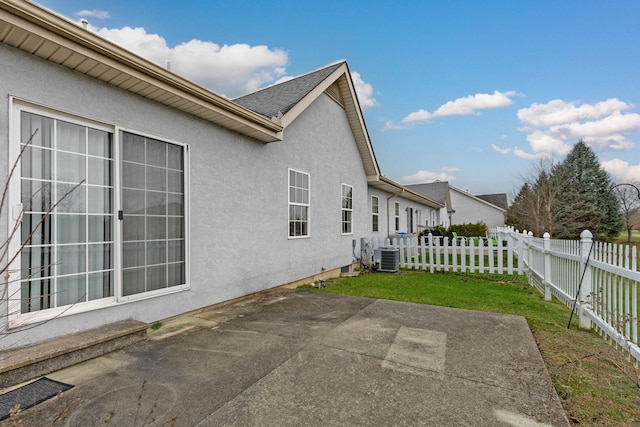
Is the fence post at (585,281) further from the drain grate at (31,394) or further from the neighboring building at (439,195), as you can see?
the neighboring building at (439,195)

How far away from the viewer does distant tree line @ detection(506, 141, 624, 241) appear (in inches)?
1071

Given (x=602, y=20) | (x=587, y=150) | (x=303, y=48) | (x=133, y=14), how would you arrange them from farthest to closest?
(x=587, y=150) → (x=303, y=48) → (x=602, y=20) → (x=133, y=14)

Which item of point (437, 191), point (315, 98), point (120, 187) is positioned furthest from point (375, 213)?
point (437, 191)

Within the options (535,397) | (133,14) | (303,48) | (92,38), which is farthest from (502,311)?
(303,48)

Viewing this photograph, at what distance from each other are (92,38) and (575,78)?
1588cm

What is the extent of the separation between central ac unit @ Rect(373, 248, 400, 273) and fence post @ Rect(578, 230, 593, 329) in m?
5.77

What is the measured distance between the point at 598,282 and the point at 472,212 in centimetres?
3725

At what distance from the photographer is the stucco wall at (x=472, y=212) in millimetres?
38250

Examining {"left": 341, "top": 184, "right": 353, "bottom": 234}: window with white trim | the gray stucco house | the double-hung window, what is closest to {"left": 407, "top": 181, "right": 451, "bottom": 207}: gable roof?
{"left": 341, "top": 184, "right": 353, "bottom": 234}: window with white trim

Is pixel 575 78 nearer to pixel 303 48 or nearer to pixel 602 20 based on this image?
pixel 602 20

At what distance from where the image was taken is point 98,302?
3.81 metres

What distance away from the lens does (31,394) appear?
2602mm

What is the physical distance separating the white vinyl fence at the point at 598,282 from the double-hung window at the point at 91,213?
5.61m

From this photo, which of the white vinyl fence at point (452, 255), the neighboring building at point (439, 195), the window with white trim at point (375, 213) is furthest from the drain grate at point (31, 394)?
the neighboring building at point (439, 195)
